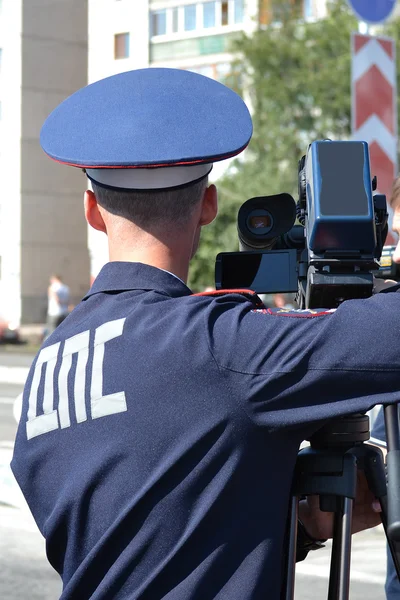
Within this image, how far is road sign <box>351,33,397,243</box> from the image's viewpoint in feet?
19.4

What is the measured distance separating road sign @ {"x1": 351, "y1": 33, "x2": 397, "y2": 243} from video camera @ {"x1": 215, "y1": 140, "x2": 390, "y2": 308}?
428 centimetres

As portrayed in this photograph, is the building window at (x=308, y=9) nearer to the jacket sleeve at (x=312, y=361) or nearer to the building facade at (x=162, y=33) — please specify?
the building facade at (x=162, y=33)

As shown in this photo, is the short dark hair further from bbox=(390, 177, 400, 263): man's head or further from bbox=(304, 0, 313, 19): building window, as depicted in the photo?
bbox=(304, 0, 313, 19): building window

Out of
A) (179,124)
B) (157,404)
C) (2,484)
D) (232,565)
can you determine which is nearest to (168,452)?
(157,404)

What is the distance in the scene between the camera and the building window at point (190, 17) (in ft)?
127

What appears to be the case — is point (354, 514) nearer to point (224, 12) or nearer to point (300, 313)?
point (300, 313)

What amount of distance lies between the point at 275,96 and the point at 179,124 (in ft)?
89.8

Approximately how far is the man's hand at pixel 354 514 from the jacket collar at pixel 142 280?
1.25 ft

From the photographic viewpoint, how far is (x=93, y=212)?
157 cm

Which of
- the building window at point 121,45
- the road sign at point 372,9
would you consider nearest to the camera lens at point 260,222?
the road sign at point 372,9

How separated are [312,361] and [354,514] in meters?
0.40

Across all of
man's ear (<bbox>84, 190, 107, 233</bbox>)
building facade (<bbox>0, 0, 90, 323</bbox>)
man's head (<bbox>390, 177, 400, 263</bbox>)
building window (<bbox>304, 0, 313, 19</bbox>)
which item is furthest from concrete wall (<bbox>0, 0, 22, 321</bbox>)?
man's ear (<bbox>84, 190, 107, 233</bbox>)

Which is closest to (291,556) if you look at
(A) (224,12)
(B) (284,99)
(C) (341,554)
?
(C) (341,554)

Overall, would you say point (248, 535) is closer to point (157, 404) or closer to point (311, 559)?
point (157, 404)
